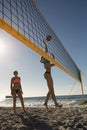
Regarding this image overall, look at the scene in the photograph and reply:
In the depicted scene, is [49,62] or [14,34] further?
[49,62]

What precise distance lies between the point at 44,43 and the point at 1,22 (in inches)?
123

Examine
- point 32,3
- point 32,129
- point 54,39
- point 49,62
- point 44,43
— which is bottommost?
point 32,129

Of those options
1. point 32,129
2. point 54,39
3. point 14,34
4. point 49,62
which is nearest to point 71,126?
point 32,129

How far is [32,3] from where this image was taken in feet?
26.0

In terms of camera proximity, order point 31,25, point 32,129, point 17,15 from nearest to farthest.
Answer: point 32,129, point 17,15, point 31,25

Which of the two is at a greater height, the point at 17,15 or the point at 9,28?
the point at 17,15

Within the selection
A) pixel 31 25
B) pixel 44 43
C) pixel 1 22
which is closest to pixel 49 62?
pixel 44 43

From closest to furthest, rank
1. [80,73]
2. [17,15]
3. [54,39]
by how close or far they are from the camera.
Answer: [17,15], [54,39], [80,73]

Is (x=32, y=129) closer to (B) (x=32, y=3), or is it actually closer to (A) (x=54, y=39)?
(B) (x=32, y=3)

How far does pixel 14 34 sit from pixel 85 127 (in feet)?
8.04

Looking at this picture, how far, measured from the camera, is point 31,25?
24.1ft

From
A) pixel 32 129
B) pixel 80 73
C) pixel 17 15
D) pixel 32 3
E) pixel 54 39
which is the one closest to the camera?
pixel 32 129

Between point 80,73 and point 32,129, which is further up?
point 80,73

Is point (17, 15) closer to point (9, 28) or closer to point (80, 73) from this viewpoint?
point (9, 28)
